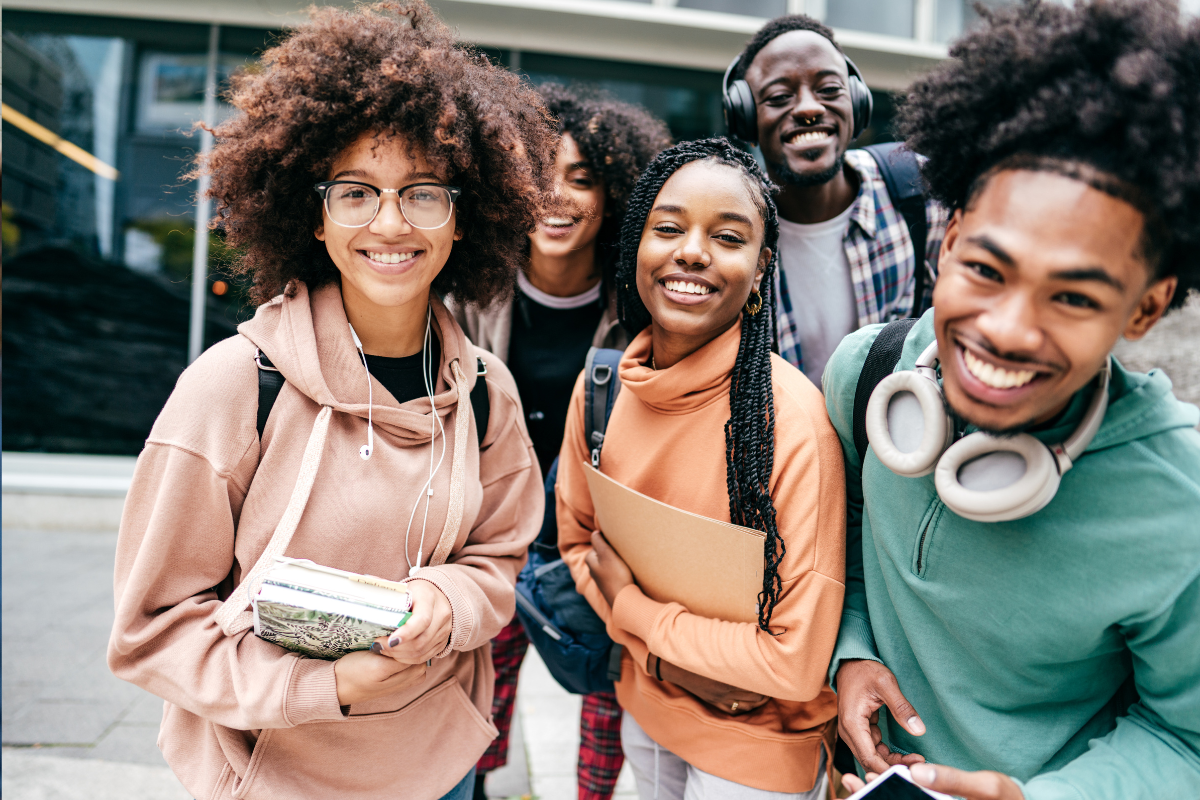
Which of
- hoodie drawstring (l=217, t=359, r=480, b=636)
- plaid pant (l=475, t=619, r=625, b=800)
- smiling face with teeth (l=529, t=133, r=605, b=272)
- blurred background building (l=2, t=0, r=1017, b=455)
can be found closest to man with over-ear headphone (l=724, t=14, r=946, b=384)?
smiling face with teeth (l=529, t=133, r=605, b=272)

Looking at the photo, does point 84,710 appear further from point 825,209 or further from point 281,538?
point 825,209

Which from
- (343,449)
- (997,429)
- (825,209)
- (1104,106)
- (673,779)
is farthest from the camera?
(825,209)

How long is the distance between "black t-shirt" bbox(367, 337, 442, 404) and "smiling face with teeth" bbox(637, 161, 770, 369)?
638 millimetres

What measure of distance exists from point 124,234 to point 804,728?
6903mm

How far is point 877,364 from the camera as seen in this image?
1.58 metres

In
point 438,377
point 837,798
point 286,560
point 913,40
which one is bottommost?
point 837,798

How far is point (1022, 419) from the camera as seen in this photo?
1.17m

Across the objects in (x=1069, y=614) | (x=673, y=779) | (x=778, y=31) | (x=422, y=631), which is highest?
(x=778, y=31)

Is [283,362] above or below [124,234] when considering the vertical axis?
below

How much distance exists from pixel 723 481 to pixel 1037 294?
86 centimetres

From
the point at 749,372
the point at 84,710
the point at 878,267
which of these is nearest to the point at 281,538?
the point at 749,372

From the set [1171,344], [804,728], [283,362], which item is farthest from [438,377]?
[1171,344]

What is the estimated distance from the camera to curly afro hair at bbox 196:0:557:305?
168cm

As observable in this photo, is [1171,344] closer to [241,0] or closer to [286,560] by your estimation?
[286,560]
